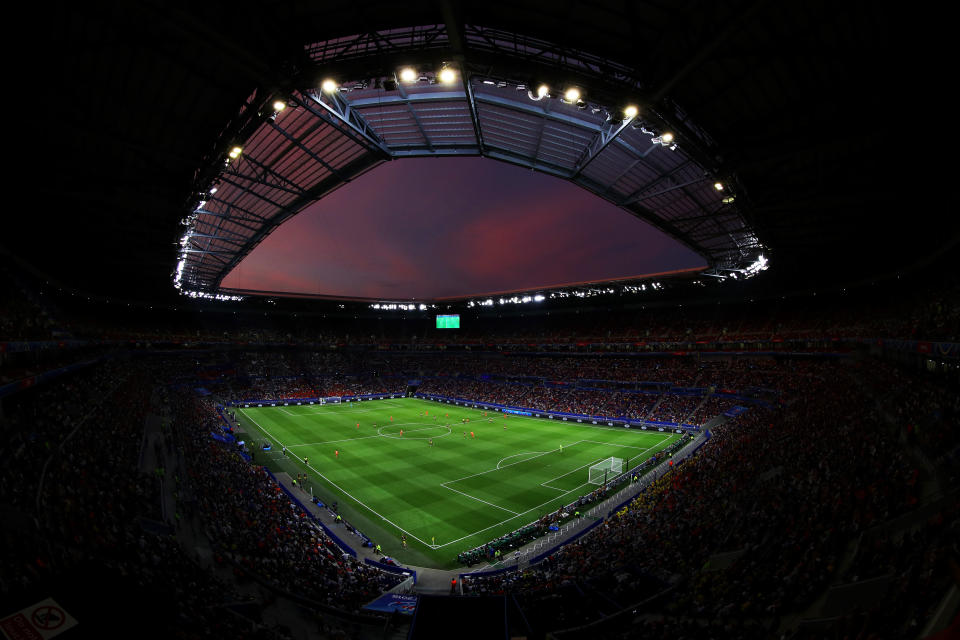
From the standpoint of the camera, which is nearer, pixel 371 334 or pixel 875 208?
pixel 875 208

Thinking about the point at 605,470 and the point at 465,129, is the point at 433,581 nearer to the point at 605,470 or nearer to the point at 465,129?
the point at 605,470

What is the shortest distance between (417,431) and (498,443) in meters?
9.79

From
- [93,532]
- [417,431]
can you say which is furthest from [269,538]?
[417,431]

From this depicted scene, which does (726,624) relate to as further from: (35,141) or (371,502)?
(35,141)

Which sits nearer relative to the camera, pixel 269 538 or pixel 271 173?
pixel 269 538

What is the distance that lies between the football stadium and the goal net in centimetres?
25

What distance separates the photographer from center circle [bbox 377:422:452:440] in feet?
140

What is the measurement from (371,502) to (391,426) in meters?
21.4

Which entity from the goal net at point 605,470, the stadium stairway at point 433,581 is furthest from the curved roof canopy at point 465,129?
the stadium stairway at point 433,581

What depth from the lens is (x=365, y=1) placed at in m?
10.7

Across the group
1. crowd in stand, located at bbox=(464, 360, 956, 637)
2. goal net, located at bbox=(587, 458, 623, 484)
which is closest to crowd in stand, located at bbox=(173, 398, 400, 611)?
crowd in stand, located at bbox=(464, 360, 956, 637)

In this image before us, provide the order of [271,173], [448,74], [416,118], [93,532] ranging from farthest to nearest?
1. [271,173]
2. [416,118]
3. [93,532]
4. [448,74]

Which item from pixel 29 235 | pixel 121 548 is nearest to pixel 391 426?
pixel 29 235

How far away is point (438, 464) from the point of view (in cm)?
3375
